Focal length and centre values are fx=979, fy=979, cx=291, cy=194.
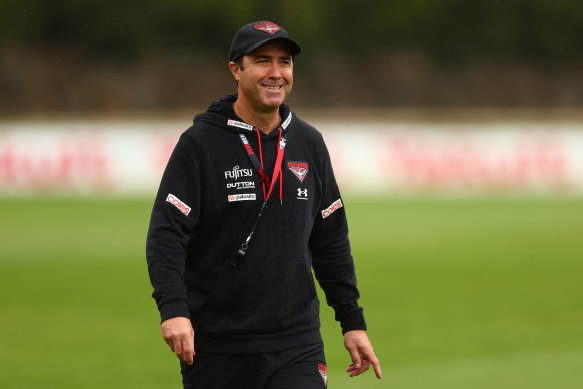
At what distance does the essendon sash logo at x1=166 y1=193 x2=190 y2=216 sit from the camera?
4.06m

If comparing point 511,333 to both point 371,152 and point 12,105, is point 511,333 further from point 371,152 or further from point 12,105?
point 12,105

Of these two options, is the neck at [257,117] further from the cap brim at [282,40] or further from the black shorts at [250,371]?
the black shorts at [250,371]

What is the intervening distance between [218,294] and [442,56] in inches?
1269

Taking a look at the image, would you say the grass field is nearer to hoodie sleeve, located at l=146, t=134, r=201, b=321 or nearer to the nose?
hoodie sleeve, located at l=146, t=134, r=201, b=321

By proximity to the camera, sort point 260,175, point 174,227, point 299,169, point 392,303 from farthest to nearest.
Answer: point 392,303 → point 299,169 → point 260,175 → point 174,227

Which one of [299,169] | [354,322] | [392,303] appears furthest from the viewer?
[392,303]

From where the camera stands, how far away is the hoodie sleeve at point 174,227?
3.96 m

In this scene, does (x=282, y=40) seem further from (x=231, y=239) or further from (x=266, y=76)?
(x=231, y=239)

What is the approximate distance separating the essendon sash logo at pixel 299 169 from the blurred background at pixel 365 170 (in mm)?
3559

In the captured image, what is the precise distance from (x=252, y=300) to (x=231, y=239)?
27 cm

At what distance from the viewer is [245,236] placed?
4.11 meters

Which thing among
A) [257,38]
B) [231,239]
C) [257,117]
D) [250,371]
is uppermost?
[257,38]

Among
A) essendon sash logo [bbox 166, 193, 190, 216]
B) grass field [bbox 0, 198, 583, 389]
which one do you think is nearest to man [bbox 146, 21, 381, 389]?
essendon sash logo [bbox 166, 193, 190, 216]

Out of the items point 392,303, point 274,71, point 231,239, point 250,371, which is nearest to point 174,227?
point 231,239
